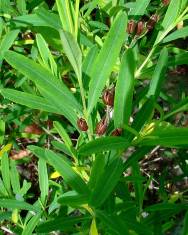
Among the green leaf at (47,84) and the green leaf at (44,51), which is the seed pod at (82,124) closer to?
the green leaf at (47,84)

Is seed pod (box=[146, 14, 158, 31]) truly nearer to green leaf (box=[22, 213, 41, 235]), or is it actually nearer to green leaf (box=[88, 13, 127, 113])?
green leaf (box=[88, 13, 127, 113])

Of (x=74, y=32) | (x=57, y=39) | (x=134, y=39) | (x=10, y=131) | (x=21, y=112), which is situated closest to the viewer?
(x=74, y=32)

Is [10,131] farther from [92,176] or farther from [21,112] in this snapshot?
[92,176]

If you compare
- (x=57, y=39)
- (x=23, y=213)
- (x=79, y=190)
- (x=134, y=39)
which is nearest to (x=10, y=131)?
(x=23, y=213)

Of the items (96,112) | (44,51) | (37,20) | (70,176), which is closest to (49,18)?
(44,51)

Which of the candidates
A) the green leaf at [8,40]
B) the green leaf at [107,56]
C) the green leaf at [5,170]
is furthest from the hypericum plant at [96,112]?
the green leaf at [8,40]

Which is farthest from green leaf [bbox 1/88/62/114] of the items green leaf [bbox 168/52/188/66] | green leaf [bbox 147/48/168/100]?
green leaf [bbox 168/52/188/66]
